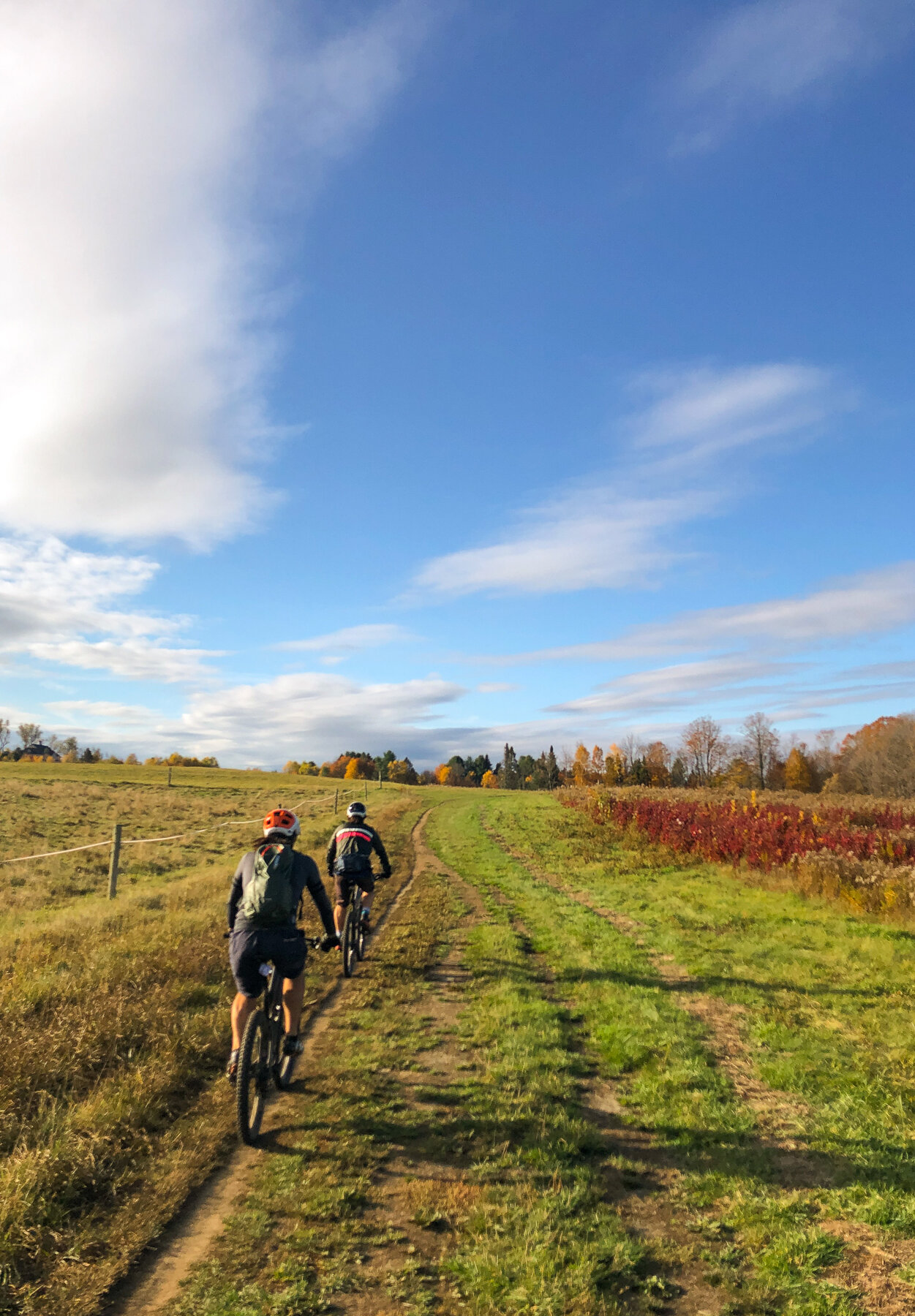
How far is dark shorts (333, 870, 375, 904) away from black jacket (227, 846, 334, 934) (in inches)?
172

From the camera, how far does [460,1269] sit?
4.51 m

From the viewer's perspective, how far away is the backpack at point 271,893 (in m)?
6.38

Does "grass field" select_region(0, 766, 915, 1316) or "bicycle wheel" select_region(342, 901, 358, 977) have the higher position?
"bicycle wheel" select_region(342, 901, 358, 977)

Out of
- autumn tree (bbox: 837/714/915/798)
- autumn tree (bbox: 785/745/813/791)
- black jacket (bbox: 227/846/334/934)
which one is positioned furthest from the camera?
autumn tree (bbox: 785/745/813/791)

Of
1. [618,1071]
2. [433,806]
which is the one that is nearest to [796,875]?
[618,1071]

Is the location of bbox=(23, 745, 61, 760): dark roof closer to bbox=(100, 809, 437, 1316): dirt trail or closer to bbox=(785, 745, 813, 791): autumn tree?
bbox=(785, 745, 813, 791): autumn tree

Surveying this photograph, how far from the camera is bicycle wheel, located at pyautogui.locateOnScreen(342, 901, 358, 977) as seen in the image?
10.9 m

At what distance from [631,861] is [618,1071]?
16.1 metres

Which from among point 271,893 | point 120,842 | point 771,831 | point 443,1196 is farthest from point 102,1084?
point 771,831

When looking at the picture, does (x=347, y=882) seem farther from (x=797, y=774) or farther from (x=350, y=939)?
(x=797, y=774)

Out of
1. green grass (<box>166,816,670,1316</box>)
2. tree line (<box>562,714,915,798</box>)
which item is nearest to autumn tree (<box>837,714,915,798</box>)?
tree line (<box>562,714,915,798</box>)

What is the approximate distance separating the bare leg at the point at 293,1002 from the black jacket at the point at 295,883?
0.66 meters

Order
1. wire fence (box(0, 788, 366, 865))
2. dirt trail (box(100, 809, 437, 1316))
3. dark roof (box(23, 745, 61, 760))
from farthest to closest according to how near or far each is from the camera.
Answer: dark roof (box(23, 745, 61, 760)) → wire fence (box(0, 788, 366, 865)) → dirt trail (box(100, 809, 437, 1316))

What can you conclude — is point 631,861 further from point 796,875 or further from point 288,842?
point 288,842
